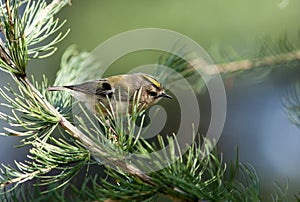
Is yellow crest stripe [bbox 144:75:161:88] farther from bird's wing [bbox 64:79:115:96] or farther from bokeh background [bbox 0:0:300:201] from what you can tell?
bokeh background [bbox 0:0:300:201]

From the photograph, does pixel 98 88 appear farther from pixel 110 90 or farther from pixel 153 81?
pixel 153 81

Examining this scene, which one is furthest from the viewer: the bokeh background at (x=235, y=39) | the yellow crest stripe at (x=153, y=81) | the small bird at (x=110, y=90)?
the bokeh background at (x=235, y=39)

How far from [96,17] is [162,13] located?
1.95ft

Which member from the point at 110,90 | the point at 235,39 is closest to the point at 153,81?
the point at 110,90

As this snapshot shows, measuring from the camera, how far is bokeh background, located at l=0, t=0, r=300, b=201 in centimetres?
276

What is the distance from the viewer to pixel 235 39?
181 centimetres

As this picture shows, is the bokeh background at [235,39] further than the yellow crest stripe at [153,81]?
Yes

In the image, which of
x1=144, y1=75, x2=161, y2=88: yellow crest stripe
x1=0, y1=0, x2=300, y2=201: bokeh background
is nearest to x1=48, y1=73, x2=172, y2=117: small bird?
x1=144, y1=75, x2=161, y2=88: yellow crest stripe

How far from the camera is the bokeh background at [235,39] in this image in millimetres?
2764

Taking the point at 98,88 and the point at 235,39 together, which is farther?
the point at 235,39

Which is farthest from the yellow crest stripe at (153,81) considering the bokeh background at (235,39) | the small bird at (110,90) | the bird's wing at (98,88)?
the bokeh background at (235,39)

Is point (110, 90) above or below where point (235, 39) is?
below

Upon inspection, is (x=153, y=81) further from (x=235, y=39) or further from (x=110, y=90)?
(x=235, y=39)

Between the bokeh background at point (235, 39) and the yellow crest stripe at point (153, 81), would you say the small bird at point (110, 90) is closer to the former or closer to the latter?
the yellow crest stripe at point (153, 81)
